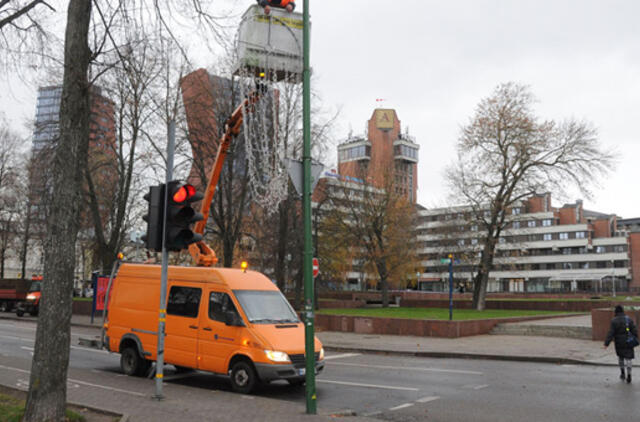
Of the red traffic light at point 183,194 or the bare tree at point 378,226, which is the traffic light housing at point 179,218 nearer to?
the red traffic light at point 183,194

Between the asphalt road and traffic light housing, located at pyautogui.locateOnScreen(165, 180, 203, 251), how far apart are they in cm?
326

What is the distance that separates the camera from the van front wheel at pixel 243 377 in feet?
34.1

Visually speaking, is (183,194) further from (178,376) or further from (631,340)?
(631,340)

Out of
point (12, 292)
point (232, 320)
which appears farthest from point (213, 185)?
point (12, 292)

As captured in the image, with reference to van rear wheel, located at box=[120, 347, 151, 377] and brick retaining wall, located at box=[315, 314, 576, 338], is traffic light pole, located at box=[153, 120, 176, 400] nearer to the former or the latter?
van rear wheel, located at box=[120, 347, 151, 377]

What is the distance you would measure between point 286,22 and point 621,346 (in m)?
9.93

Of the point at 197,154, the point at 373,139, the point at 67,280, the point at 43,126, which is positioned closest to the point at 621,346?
the point at 67,280

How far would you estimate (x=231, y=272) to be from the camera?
11969 mm

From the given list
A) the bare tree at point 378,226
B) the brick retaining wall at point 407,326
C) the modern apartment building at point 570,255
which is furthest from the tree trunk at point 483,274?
the modern apartment building at point 570,255

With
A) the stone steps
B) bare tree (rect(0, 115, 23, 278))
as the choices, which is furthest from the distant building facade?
the stone steps

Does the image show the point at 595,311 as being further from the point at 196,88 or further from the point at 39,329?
the point at 196,88

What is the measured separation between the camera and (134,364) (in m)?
12.6

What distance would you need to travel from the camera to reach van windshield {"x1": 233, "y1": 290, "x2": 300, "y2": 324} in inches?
440

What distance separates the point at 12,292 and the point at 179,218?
126 ft
